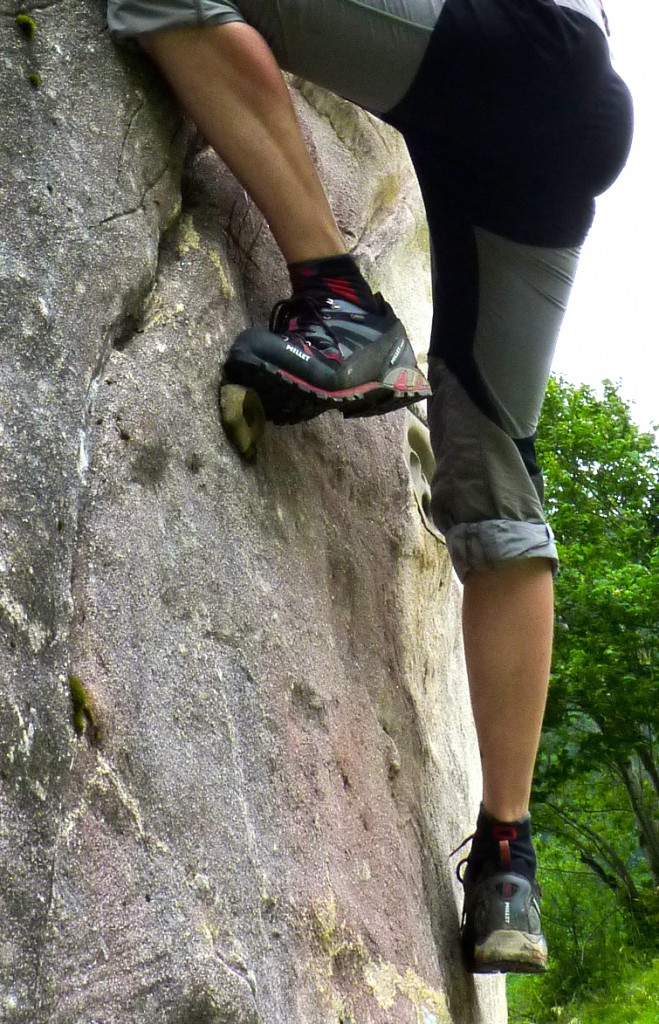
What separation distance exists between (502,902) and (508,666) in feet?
1.74

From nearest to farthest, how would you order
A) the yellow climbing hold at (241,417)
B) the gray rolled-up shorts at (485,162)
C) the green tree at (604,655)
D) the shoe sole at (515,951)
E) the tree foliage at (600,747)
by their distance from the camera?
the gray rolled-up shorts at (485,162), the yellow climbing hold at (241,417), the shoe sole at (515,951), the tree foliage at (600,747), the green tree at (604,655)

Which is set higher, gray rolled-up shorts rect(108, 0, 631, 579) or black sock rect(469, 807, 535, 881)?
gray rolled-up shorts rect(108, 0, 631, 579)

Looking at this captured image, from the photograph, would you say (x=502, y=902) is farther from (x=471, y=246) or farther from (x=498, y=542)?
(x=471, y=246)

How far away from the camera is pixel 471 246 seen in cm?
273

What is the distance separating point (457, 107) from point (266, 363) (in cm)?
67

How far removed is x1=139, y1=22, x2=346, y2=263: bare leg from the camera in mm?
2535

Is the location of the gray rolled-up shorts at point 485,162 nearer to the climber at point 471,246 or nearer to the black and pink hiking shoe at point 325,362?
the climber at point 471,246

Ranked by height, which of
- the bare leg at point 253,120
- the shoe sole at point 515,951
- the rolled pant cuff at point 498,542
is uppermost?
the bare leg at point 253,120

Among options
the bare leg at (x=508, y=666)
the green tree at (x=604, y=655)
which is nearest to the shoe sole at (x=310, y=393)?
the bare leg at (x=508, y=666)

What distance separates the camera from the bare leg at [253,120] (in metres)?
2.54

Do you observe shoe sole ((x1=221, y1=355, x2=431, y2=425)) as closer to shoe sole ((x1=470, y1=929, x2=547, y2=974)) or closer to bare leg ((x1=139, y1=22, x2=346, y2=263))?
bare leg ((x1=139, y1=22, x2=346, y2=263))

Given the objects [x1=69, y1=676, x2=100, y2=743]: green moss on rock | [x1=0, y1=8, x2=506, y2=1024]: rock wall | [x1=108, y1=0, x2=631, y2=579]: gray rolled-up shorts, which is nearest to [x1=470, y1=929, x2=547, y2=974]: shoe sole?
[x1=0, y1=8, x2=506, y2=1024]: rock wall

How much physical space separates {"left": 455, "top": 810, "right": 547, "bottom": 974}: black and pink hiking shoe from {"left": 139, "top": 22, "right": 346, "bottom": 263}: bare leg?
1.42 meters

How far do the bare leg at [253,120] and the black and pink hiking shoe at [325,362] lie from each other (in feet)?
0.54
